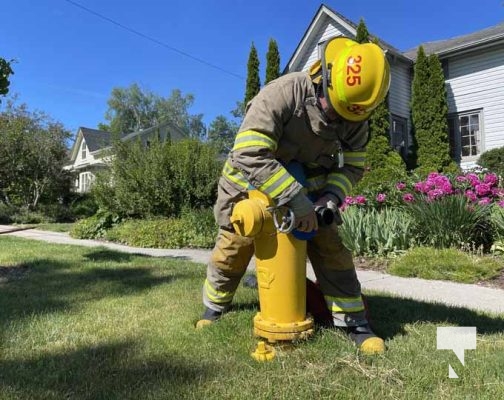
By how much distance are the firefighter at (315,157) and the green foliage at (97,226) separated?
28.2 feet

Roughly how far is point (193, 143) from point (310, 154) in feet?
30.7

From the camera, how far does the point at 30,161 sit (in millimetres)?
21484

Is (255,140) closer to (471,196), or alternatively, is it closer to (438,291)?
(438,291)

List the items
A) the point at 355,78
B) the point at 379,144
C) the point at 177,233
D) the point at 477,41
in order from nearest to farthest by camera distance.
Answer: the point at 355,78
the point at 177,233
the point at 379,144
the point at 477,41

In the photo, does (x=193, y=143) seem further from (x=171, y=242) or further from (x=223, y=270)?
(x=223, y=270)

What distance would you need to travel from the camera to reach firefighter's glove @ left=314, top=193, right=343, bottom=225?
2.88 metres

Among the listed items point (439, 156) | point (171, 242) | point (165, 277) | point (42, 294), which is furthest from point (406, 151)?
point (42, 294)

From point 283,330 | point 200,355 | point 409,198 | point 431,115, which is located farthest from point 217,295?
point 431,115

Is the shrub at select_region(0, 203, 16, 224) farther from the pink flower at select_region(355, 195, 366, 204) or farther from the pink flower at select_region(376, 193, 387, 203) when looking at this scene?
the pink flower at select_region(376, 193, 387, 203)

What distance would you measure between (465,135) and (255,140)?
1513 centimetres

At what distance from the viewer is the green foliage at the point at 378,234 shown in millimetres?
6910

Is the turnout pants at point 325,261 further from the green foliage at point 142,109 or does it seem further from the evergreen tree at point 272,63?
the green foliage at point 142,109

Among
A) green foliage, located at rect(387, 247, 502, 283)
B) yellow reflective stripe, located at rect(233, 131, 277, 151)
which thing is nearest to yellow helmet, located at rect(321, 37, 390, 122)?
yellow reflective stripe, located at rect(233, 131, 277, 151)

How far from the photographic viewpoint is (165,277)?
5566mm
